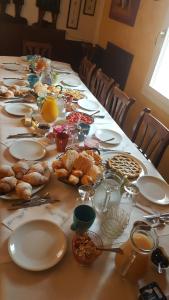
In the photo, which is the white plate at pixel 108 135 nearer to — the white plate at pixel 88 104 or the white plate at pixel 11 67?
the white plate at pixel 88 104

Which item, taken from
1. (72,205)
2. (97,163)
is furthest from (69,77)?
(72,205)

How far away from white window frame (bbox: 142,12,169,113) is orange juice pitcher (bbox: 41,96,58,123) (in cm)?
120

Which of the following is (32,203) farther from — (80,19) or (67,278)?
(80,19)

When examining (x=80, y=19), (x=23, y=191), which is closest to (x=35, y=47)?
(x=80, y=19)

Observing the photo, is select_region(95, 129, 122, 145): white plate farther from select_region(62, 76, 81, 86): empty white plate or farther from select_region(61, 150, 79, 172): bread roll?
select_region(62, 76, 81, 86): empty white plate

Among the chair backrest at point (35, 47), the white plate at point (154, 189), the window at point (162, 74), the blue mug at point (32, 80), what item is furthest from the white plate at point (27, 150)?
the chair backrest at point (35, 47)

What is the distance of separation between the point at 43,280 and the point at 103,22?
3663mm

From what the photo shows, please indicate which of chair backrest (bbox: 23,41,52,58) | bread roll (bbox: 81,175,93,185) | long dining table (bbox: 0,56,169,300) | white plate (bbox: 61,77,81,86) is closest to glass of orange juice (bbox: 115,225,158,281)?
long dining table (bbox: 0,56,169,300)

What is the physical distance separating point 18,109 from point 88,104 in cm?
54

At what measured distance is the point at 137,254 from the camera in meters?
0.76

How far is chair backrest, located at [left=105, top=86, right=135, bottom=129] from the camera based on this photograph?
2063mm

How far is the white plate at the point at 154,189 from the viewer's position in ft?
3.80

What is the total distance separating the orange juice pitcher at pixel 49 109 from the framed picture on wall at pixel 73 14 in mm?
2554

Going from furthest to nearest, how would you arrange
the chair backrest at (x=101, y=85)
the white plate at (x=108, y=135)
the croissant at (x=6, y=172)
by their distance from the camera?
the chair backrest at (x=101, y=85) < the white plate at (x=108, y=135) < the croissant at (x=6, y=172)
